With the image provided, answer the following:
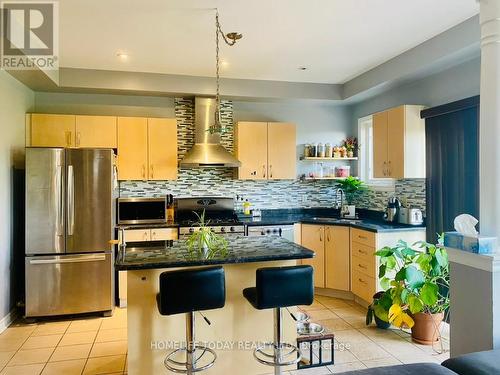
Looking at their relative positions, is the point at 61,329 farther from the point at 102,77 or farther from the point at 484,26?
the point at 484,26

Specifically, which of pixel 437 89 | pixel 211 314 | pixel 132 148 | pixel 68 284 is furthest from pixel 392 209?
pixel 68 284

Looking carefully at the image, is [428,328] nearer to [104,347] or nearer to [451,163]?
[451,163]

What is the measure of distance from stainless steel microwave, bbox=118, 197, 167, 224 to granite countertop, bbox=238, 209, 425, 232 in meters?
1.06

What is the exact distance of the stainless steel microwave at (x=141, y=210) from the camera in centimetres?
448

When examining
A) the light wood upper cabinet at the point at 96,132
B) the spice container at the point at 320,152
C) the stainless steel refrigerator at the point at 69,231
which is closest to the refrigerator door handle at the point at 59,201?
the stainless steel refrigerator at the point at 69,231

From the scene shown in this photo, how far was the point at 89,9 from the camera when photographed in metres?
2.72

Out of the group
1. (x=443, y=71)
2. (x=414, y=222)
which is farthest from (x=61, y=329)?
(x=443, y=71)

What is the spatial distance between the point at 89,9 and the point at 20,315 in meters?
3.31

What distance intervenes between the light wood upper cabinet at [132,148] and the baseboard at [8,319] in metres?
1.84

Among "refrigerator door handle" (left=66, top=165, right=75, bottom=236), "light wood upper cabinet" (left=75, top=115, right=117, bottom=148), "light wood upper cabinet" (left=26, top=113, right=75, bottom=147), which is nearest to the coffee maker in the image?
"light wood upper cabinet" (left=75, top=115, right=117, bottom=148)

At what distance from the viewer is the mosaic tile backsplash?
488 centimetres

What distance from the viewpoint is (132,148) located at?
14.9 feet

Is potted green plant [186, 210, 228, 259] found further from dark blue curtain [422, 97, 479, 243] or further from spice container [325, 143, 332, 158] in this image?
spice container [325, 143, 332, 158]

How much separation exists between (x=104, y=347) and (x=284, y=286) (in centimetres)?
196
